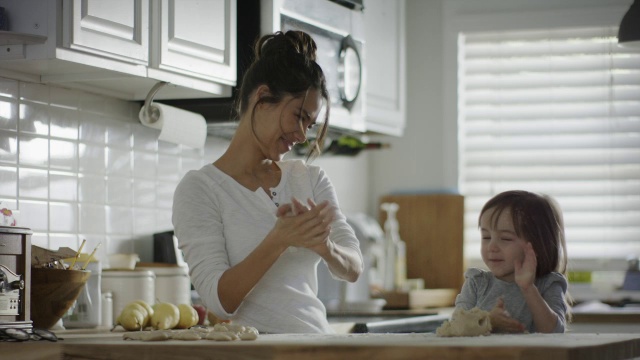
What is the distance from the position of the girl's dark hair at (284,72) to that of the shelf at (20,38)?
0.53 m

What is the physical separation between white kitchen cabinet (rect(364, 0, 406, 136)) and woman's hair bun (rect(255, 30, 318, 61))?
1.77 m

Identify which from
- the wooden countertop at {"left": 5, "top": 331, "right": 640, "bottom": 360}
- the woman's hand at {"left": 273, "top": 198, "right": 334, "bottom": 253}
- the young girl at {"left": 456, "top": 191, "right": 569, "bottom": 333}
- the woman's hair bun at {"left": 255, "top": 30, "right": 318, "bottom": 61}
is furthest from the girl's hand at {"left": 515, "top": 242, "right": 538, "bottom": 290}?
the woman's hair bun at {"left": 255, "top": 30, "right": 318, "bottom": 61}

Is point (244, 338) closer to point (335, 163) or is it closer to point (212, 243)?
point (212, 243)

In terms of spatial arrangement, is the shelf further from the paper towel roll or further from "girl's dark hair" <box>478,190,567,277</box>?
"girl's dark hair" <box>478,190,567,277</box>

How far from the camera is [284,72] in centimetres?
221

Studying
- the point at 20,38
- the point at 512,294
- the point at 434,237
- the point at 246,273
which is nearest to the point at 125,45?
the point at 20,38

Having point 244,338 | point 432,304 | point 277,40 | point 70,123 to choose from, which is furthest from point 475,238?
point 244,338

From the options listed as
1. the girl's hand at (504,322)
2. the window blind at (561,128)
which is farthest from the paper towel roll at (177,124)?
the window blind at (561,128)

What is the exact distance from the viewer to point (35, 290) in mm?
2424

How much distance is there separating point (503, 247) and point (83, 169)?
1330 mm

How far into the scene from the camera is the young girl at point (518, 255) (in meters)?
2.21

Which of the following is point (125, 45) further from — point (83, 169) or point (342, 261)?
point (342, 261)

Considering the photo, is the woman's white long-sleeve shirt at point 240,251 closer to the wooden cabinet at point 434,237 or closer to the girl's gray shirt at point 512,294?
the girl's gray shirt at point 512,294

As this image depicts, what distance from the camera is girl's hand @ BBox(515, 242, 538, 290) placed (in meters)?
2.13
